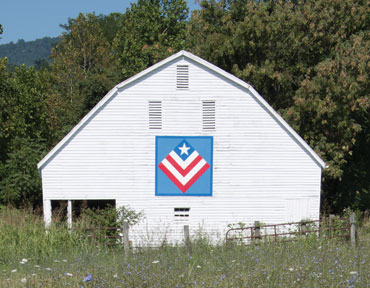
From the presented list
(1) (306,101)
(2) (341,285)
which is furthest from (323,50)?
(2) (341,285)

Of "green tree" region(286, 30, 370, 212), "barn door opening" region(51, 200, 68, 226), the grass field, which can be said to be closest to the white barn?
"barn door opening" region(51, 200, 68, 226)

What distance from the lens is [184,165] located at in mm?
18547

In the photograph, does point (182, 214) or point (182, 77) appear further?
point (182, 214)

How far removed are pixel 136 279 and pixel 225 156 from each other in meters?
10.9

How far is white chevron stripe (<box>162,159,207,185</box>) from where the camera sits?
60.8ft

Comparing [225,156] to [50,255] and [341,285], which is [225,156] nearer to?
[50,255]

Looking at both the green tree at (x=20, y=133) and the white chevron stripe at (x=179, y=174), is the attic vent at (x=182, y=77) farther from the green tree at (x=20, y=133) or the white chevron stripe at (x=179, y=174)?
the green tree at (x=20, y=133)

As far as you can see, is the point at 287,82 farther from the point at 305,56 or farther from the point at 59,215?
the point at 59,215

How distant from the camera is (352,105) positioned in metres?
23.2

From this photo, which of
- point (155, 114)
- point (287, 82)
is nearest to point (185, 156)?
point (155, 114)

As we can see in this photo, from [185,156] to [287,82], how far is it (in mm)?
10341

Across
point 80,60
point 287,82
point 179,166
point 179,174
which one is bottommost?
point 179,174

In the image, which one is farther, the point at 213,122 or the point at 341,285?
the point at 213,122

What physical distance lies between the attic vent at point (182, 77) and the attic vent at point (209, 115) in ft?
3.46
